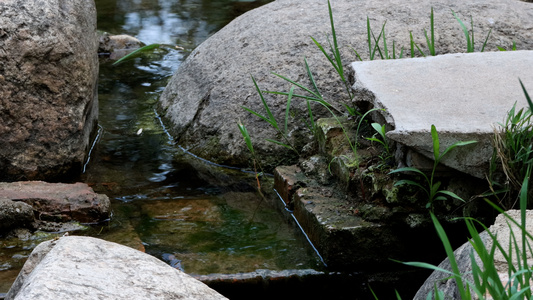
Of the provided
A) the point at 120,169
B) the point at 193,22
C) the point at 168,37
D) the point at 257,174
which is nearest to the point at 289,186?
the point at 257,174

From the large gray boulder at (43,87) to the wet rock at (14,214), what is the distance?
653 millimetres

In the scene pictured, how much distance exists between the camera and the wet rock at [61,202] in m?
3.12

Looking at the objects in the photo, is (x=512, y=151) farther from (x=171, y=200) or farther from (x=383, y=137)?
(x=171, y=200)

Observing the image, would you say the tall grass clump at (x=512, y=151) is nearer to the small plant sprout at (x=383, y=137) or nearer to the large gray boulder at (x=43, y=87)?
the small plant sprout at (x=383, y=137)

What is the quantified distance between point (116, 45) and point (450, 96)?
4.73m

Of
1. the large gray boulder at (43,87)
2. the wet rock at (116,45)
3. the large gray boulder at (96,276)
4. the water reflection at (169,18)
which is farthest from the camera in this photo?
the water reflection at (169,18)

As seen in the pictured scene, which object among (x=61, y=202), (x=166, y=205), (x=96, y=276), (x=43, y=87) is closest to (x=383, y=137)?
(x=166, y=205)

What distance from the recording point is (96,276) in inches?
70.7

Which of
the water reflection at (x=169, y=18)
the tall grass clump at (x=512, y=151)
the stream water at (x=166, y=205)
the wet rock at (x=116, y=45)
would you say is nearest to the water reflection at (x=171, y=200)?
the stream water at (x=166, y=205)

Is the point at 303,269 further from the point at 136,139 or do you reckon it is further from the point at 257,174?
the point at 136,139

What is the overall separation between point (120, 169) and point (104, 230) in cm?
81

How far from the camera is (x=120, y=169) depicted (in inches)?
153

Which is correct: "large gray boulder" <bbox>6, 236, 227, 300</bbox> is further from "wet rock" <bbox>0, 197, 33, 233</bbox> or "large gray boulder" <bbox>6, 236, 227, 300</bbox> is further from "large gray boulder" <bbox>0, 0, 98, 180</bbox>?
"large gray boulder" <bbox>0, 0, 98, 180</bbox>

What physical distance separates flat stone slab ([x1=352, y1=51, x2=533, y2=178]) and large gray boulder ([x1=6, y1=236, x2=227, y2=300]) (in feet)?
3.57
